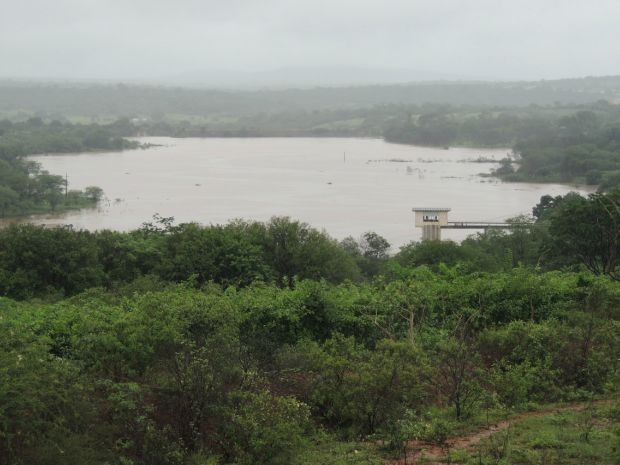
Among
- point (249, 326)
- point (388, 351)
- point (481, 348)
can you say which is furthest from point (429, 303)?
point (388, 351)

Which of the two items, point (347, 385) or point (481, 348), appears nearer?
point (347, 385)

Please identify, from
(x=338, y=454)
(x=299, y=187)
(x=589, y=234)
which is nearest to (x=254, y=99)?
(x=299, y=187)

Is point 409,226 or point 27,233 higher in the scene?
point 27,233

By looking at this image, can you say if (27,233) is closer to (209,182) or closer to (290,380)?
(290,380)

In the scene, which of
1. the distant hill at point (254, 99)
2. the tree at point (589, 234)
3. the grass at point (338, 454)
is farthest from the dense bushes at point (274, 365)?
the distant hill at point (254, 99)

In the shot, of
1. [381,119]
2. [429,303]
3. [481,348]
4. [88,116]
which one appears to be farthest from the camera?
[88,116]

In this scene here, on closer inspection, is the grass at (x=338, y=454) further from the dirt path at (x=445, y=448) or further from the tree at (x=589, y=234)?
the tree at (x=589, y=234)

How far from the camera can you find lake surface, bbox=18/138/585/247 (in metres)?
24.2

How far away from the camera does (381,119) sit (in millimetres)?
65375

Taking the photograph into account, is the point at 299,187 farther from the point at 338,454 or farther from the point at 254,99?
the point at 254,99

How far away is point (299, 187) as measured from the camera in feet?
100

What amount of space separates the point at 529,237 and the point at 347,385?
35.5ft

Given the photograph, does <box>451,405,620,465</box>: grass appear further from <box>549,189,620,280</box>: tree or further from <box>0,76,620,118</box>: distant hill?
<box>0,76,620,118</box>: distant hill

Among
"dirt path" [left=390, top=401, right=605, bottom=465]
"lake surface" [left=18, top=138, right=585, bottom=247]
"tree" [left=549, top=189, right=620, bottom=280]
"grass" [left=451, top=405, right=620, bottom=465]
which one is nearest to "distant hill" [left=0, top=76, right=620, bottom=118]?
"lake surface" [left=18, top=138, right=585, bottom=247]
